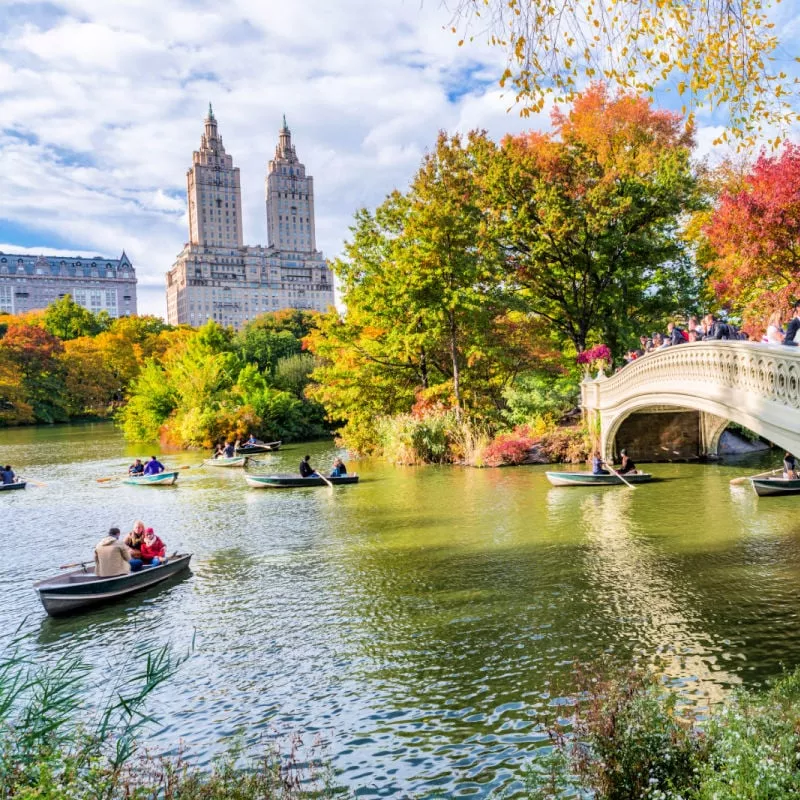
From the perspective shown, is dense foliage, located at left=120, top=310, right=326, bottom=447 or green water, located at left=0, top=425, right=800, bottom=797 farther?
dense foliage, located at left=120, top=310, right=326, bottom=447

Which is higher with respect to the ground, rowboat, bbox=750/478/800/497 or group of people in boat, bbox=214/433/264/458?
group of people in boat, bbox=214/433/264/458

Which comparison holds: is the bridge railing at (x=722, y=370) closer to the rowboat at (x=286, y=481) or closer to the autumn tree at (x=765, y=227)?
the autumn tree at (x=765, y=227)

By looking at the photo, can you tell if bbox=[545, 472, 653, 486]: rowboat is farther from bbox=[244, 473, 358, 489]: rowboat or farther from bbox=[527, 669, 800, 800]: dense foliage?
bbox=[527, 669, 800, 800]: dense foliage

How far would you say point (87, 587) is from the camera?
1236 centimetres

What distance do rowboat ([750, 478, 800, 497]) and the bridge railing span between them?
367 centimetres

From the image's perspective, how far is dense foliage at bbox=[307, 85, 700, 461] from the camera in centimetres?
3056

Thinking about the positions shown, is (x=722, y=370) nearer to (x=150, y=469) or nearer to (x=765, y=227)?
(x=765, y=227)

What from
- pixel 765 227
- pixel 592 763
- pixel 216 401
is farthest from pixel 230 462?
pixel 592 763

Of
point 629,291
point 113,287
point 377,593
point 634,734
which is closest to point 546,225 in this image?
point 629,291

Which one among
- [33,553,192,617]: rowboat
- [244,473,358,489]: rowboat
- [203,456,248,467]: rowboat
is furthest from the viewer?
[203,456,248,467]: rowboat

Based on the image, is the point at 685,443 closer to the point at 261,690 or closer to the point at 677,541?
the point at 677,541

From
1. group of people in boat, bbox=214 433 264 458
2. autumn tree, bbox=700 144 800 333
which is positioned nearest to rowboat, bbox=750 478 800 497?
autumn tree, bbox=700 144 800 333

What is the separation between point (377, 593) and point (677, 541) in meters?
6.84

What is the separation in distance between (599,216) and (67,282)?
18187cm
